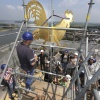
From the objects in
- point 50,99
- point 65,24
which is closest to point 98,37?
point 50,99

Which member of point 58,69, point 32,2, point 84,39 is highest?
point 32,2

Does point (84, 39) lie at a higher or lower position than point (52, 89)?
higher

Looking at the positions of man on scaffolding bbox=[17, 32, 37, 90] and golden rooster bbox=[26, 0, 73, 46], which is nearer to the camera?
man on scaffolding bbox=[17, 32, 37, 90]

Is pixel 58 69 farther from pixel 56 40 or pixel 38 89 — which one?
pixel 38 89

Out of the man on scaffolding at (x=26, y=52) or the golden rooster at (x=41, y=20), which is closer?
the man on scaffolding at (x=26, y=52)

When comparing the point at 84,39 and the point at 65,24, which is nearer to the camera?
the point at 84,39

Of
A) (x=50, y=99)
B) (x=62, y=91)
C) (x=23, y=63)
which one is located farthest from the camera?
(x=62, y=91)

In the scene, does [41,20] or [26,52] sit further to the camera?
[41,20]

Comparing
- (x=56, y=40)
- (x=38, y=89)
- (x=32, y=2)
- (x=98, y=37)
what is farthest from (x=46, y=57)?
(x=98, y=37)

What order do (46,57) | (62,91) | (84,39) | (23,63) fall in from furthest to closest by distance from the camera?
(46,57)
(62,91)
(23,63)
(84,39)

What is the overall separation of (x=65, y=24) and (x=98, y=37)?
5181 mm

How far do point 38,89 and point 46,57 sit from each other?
343 centimetres

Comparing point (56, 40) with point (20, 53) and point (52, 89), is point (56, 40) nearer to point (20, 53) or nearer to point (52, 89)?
point (52, 89)

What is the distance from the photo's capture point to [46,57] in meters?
7.46
